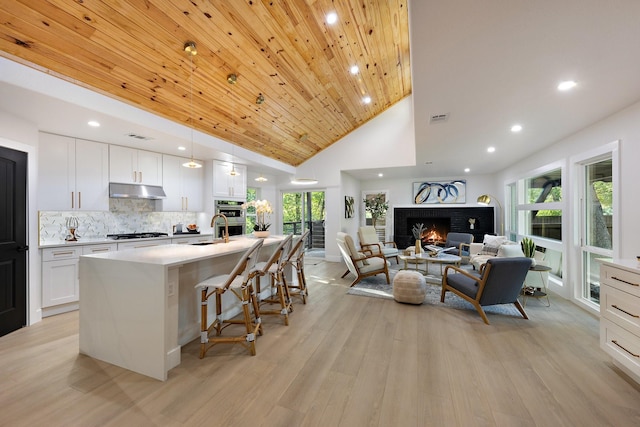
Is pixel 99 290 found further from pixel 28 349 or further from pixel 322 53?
pixel 322 53

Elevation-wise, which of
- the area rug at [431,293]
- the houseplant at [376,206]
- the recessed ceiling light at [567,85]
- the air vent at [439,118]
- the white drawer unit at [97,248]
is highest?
the air vent at [439,118]

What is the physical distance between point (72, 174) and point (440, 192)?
830cm

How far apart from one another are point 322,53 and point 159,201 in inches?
152

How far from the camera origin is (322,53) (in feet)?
12.2

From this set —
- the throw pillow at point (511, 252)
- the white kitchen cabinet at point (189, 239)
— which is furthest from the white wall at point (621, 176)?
the white kitchen cabinet at point (189, 239)

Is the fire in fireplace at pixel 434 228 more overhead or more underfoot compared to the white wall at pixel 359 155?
more underfoot

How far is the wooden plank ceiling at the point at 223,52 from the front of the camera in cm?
229

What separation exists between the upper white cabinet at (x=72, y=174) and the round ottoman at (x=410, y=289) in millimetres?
4624

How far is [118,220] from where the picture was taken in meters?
4.39

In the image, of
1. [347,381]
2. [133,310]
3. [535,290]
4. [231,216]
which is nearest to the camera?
[347,381]

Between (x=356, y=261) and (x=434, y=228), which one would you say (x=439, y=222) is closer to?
(x=434, y=228)

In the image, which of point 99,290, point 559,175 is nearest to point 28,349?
point 99,290

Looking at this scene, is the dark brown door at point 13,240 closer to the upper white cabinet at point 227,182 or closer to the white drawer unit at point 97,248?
the white drawer unit at point 97,248

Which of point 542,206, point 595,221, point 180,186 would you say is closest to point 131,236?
point 180,186
